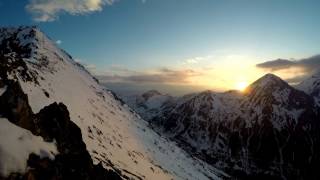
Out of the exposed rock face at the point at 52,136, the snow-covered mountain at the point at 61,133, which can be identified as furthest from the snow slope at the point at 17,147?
the exposed rock face at the point at 52,136

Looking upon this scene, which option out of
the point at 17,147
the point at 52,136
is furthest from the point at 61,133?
the point at 17,147

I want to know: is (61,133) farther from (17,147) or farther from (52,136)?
(17,147)

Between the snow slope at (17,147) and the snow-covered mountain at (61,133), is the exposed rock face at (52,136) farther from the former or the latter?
the snow slope at (17,147)

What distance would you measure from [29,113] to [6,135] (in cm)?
844

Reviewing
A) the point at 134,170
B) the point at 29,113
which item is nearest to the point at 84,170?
→ the point at 29,113

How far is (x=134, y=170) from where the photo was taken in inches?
4747

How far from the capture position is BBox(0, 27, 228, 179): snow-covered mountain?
36312 millimetres

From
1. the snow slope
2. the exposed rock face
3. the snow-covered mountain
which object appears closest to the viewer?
the snow slope

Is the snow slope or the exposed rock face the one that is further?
the exposed rock face

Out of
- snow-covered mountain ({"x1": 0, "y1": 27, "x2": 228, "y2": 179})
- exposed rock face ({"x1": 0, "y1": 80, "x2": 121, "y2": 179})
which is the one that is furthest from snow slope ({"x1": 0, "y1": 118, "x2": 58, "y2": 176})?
exposed rock face ({"x1": 0, "y1": 80, "x2": 121, "y2": 179})

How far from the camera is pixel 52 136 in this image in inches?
1772

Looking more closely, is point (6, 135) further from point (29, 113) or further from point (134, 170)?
point (134, 170)

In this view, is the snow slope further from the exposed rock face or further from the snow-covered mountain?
the exposed rock face

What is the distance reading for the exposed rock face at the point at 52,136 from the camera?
3656cm
